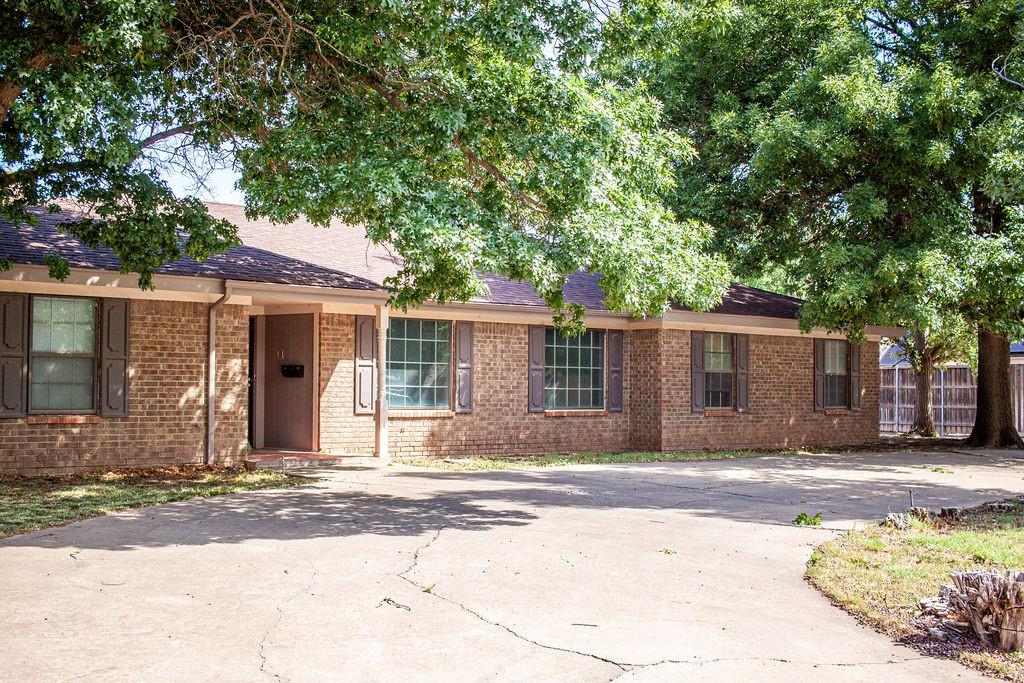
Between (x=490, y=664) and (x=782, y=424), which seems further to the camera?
(x=782, y=424)

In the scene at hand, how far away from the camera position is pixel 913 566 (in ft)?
25.5

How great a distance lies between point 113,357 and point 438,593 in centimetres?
878

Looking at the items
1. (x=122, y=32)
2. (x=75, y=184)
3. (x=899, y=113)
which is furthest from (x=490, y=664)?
(x=899, y=113)

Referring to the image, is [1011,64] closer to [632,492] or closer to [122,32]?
[632,492]

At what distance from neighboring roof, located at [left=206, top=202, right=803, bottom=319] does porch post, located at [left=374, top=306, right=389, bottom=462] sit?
A: 70cm

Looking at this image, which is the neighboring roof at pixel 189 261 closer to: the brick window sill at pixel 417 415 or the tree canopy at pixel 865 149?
the brick window sill at pixel 417 415

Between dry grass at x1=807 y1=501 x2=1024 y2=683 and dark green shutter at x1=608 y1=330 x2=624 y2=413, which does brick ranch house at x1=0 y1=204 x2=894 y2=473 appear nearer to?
dark green shutter at x1=608 y1=330 x2=624 y2=413

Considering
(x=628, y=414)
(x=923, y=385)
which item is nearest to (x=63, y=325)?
(x=628, y=414)

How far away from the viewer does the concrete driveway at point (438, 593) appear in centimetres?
530

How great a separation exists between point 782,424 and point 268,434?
11150 mm

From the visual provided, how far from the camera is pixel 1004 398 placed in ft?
76.1

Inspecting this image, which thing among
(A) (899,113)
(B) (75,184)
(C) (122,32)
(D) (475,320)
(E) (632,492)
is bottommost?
(E) (632,492)

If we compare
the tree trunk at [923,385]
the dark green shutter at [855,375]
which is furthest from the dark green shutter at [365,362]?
the tree trunk at [923,385]

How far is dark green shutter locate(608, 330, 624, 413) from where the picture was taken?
19.6 m
